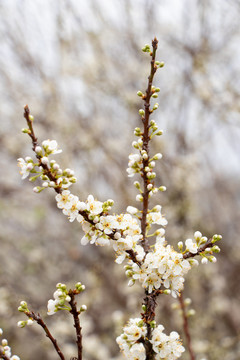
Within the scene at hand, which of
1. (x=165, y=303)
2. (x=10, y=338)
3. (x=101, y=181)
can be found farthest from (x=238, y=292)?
(x=10, y=338)

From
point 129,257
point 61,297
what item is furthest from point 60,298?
point 129,257

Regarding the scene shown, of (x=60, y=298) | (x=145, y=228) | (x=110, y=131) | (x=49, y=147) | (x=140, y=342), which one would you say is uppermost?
(x=110, y=131)

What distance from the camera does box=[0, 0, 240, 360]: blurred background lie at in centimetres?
491

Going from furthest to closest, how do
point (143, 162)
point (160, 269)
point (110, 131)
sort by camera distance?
point (110, 131)
point (143, 162)
point (160, 269)

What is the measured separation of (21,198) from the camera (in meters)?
6.39

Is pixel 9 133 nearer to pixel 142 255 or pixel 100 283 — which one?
pixel 100 283

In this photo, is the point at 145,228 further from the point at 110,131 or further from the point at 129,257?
the point at 110,131

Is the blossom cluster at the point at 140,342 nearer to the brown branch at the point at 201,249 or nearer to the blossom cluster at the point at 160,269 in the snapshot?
the blossom cluster at the point at 160,269

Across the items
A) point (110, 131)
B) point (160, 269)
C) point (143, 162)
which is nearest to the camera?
point (160, 269)

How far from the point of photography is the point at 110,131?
6195 millimetres

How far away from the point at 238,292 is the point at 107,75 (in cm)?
444

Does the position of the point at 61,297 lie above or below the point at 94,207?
below

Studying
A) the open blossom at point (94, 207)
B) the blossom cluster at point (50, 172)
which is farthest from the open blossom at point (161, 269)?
the blossom cluster at point (50, 172)

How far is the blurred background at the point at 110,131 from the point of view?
16.1 ft
